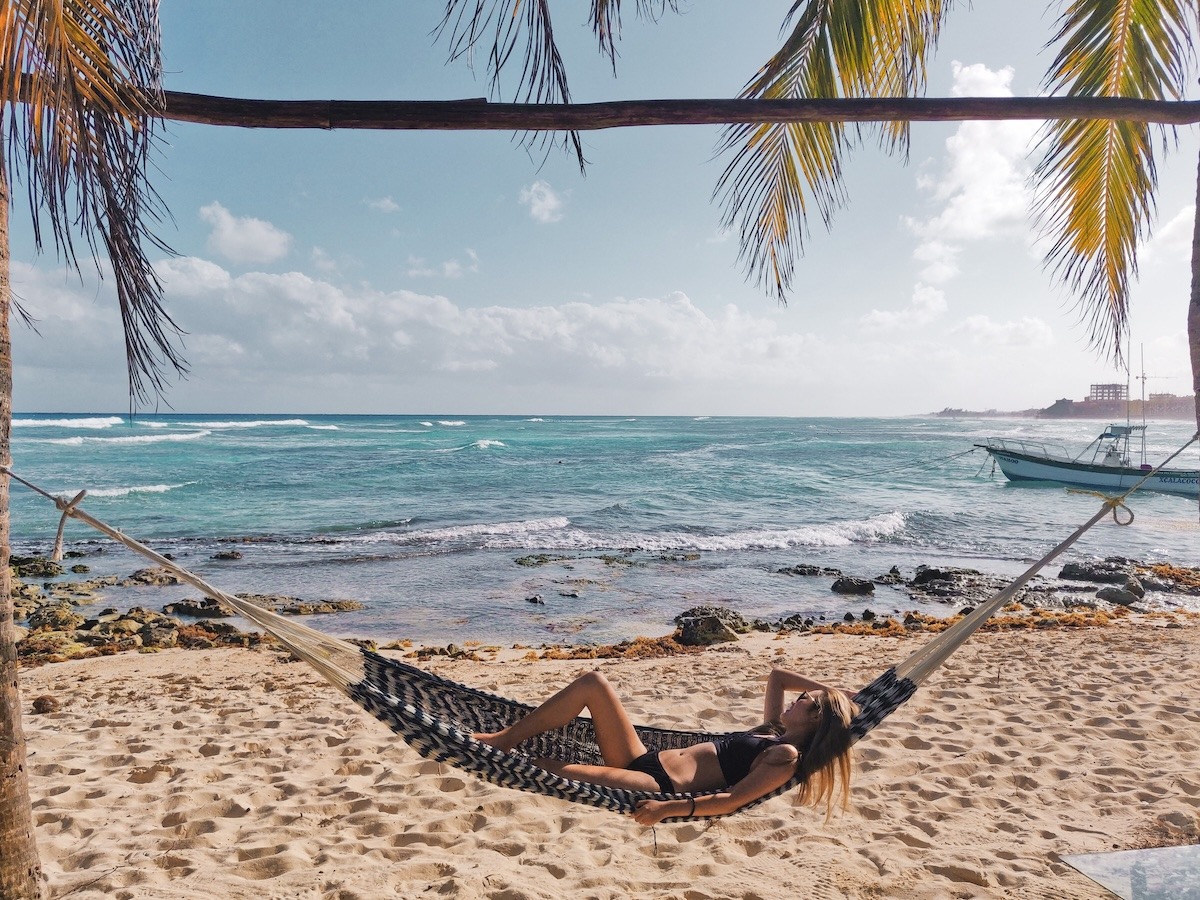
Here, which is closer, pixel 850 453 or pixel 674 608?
pixel 674 608

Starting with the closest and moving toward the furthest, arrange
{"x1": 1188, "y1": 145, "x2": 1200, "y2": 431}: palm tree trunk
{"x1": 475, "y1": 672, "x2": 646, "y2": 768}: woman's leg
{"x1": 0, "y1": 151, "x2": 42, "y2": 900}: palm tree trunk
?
{"x1": 0, "y1": 151, "x2": 42, "y2": 900}: palm tree trunk, {"x1": 1188, "y1": 145, "x2": 1200, "y2": 431}: palm tree trunk, {"x1": 475, "y1": 672, "x2": 646, "y2": 768}: woman's leg

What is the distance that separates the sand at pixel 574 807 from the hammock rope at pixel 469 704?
1.09 ft

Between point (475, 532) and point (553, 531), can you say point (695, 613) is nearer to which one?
point (553, 531)

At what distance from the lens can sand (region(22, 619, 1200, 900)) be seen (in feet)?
6.54

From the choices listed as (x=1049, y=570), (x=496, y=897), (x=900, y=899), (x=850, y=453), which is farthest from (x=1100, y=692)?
(x=850, y=453)

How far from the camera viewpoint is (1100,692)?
352 centimetres

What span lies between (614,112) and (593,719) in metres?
1.56

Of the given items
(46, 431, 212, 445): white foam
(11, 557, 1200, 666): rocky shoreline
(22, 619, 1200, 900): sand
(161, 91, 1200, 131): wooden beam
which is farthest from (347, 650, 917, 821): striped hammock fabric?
(46, 431, 212, 445): white foam

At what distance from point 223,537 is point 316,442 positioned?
725 inches

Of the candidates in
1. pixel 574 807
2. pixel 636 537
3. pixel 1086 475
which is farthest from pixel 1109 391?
pixel 574 807

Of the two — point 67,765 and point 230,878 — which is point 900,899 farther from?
point 67,765

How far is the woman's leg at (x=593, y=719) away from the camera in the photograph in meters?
2.07

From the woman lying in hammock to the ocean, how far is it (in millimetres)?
3325

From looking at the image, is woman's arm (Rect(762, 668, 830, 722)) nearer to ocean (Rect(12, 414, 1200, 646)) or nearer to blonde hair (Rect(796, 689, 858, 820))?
blonde hair (Rect(796, 689, 858, 820))
